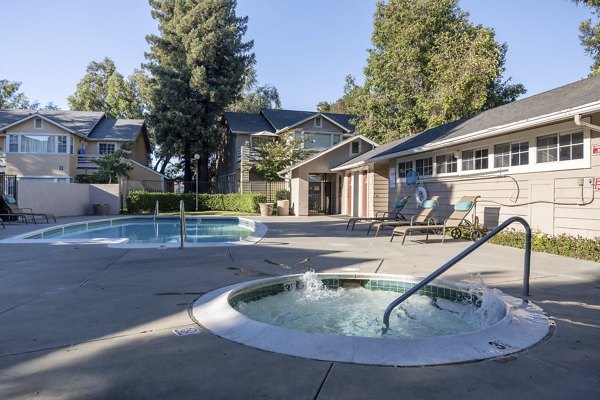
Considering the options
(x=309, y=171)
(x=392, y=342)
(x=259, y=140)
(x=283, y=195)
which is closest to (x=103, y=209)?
(x=283, y=195)

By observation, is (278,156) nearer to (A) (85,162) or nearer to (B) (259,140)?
(B) (259,140)

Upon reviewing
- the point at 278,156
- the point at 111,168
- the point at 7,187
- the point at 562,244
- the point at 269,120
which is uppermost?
the point at 269,120

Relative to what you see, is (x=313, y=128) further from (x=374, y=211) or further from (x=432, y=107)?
(x=374, y=211)

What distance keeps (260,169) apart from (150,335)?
23774 mm

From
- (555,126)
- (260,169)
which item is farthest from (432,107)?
(555,126)

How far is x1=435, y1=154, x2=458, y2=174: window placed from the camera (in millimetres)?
13273

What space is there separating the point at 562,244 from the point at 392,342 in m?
7.16

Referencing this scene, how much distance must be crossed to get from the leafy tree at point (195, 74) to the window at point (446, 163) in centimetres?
2369

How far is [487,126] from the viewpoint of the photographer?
1102 cm

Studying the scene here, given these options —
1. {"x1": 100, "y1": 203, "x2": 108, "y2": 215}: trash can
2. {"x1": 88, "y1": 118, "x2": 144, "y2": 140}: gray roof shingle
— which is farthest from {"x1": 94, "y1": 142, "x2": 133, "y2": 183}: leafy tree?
{"x1": 88, "y1": 118, "x2": 144, "y2": 140}: gray roof shingle

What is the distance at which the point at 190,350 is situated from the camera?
10.6 ft

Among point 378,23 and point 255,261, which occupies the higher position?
point 378,23

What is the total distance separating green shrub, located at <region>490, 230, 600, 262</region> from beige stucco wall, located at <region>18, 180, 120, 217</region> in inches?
791

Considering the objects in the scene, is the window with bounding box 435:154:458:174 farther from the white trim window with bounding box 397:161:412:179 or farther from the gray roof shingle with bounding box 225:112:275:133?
the gray roof shingle with bounding box 225:112:275:133
